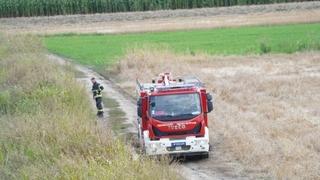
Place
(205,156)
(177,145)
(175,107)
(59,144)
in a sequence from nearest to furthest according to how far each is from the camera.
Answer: (59,144), (177,145), (175,107), (205,156)

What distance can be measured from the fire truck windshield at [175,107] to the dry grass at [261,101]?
184cm

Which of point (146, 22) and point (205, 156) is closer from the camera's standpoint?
point (205, 156)

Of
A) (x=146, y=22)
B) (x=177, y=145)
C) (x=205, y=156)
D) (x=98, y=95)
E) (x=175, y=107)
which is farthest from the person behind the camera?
(x=146, y=22)

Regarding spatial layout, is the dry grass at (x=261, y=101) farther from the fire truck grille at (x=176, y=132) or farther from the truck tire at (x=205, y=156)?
the fire truck grille at (x=176, y=132)

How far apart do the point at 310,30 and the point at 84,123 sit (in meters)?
46.8

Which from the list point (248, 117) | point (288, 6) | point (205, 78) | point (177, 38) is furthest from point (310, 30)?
point (248, 117)

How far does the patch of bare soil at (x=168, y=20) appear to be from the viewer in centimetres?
7506

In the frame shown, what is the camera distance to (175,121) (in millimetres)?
19859

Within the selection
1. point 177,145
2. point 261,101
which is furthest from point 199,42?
point 177,145

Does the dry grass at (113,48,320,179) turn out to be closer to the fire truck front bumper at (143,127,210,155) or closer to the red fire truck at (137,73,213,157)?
the fire truck front bumper at (143,127,210,155)

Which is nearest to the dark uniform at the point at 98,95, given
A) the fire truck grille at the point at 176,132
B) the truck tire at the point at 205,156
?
the fire truck grille at the point at 176,132

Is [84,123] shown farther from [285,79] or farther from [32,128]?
[285,79]

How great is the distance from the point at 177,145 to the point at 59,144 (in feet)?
14.2

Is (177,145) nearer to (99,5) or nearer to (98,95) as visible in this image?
(98,95)
